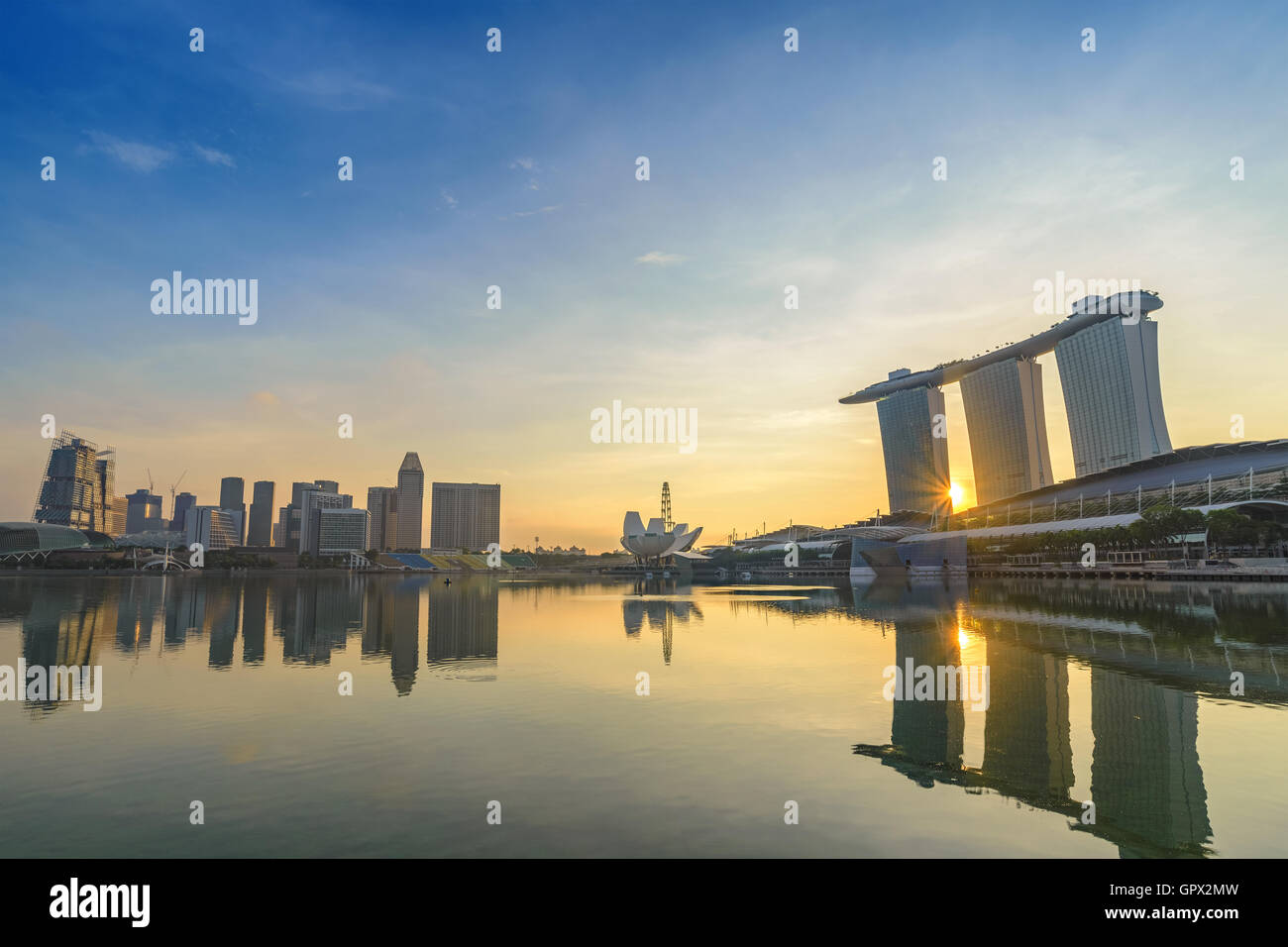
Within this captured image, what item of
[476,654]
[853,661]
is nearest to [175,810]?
[476,654]

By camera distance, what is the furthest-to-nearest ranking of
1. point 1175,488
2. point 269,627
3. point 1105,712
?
point 1175,488
point 269,627
point 1105,712

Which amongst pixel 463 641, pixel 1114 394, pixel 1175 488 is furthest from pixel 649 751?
pixel 1114 394

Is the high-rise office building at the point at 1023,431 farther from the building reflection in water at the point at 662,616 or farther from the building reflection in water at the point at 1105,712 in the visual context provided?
the building reflection in water at the point at 1105,712

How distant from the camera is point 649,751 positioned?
1427 centimetres

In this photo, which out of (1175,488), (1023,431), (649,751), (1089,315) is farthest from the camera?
(1023,431)

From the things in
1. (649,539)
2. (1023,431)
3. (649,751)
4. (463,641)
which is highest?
(1023,431)

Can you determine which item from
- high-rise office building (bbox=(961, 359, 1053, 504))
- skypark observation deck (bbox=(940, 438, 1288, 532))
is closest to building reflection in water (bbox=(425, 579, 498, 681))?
skypark observation deck (bbox=(940, 438, 1288, 532))

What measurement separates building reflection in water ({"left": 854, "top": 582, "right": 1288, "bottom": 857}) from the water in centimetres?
8

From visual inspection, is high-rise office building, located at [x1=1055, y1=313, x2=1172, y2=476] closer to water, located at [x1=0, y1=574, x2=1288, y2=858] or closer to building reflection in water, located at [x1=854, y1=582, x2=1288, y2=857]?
building reflection in water, located at [x1=854, y1=582, x2=1288, y2=857]

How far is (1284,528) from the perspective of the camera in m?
83.8

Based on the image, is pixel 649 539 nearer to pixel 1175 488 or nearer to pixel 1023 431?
pixel 1175 488

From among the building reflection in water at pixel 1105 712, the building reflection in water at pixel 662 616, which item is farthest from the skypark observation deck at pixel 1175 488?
the building reflection in water at pixel 662 616

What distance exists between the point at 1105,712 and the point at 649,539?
140m
